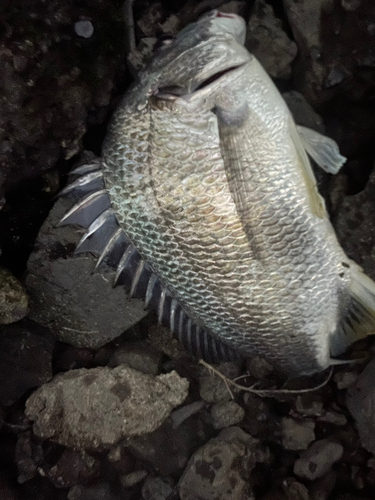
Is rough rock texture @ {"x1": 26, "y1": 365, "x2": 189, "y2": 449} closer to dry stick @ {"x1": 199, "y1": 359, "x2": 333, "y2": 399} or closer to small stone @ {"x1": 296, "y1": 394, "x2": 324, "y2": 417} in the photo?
dry stick @ {"x1": 199, "y1": 359, "x2": 333, "y2": 399}

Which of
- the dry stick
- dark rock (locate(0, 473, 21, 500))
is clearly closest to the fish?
the dry stick

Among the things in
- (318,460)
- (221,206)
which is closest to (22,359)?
(221,206)

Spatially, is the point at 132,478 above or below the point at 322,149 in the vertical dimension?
below

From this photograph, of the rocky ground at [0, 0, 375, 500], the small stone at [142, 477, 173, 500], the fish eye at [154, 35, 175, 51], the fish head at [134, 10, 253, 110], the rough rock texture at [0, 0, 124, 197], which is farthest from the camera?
the small stone at [142, 477, 173, 500]

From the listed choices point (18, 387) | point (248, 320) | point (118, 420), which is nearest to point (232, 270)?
point (248, 320)

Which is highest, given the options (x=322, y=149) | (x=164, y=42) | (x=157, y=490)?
(x=164, y=42)

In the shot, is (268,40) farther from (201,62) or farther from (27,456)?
(27,456)

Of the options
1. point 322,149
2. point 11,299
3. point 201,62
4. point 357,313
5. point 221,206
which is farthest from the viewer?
point 11,299

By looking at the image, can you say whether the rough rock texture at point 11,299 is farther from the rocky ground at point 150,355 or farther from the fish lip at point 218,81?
the fish lip at point 218,81
